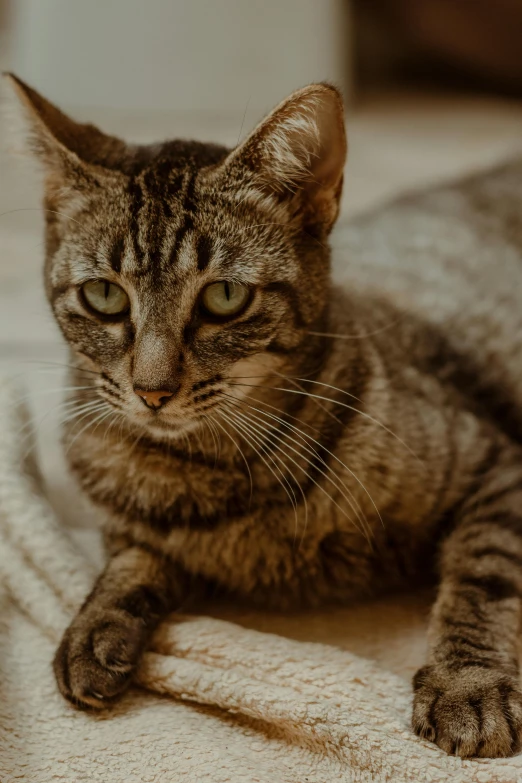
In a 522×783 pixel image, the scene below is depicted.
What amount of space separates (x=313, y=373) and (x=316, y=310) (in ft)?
0.32

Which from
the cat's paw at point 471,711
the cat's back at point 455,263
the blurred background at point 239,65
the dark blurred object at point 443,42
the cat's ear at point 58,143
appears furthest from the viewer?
the dark blurred object at point 443,42

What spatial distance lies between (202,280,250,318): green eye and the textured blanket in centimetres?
45

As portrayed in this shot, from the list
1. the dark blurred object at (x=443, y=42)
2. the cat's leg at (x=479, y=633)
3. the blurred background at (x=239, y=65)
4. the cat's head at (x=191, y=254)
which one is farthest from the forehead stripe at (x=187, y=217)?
the dark blurred object at (x=443, y=42)

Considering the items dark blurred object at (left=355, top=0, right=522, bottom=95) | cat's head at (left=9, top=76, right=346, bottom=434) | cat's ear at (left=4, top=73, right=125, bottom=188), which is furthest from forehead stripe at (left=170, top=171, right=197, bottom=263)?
dark blurred object at (left=355, top=0, right=522, bottom=95)

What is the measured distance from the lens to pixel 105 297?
1.24m

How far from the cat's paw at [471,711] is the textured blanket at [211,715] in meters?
0.02

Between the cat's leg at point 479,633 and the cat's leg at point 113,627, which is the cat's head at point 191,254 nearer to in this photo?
the cat's leg at point 113,627

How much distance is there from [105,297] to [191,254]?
0.14 metres

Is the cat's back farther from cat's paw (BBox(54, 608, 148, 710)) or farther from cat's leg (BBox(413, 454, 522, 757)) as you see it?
cat's paw (BBox(54, 608, 148, 710))

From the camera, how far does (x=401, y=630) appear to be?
1364 mm

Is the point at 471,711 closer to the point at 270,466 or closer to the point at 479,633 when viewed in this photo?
the point at 479,633

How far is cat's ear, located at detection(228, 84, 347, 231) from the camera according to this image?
1.19 metres

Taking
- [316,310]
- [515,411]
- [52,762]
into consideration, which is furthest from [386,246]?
[52,762]

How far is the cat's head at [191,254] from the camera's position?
1.18 m
